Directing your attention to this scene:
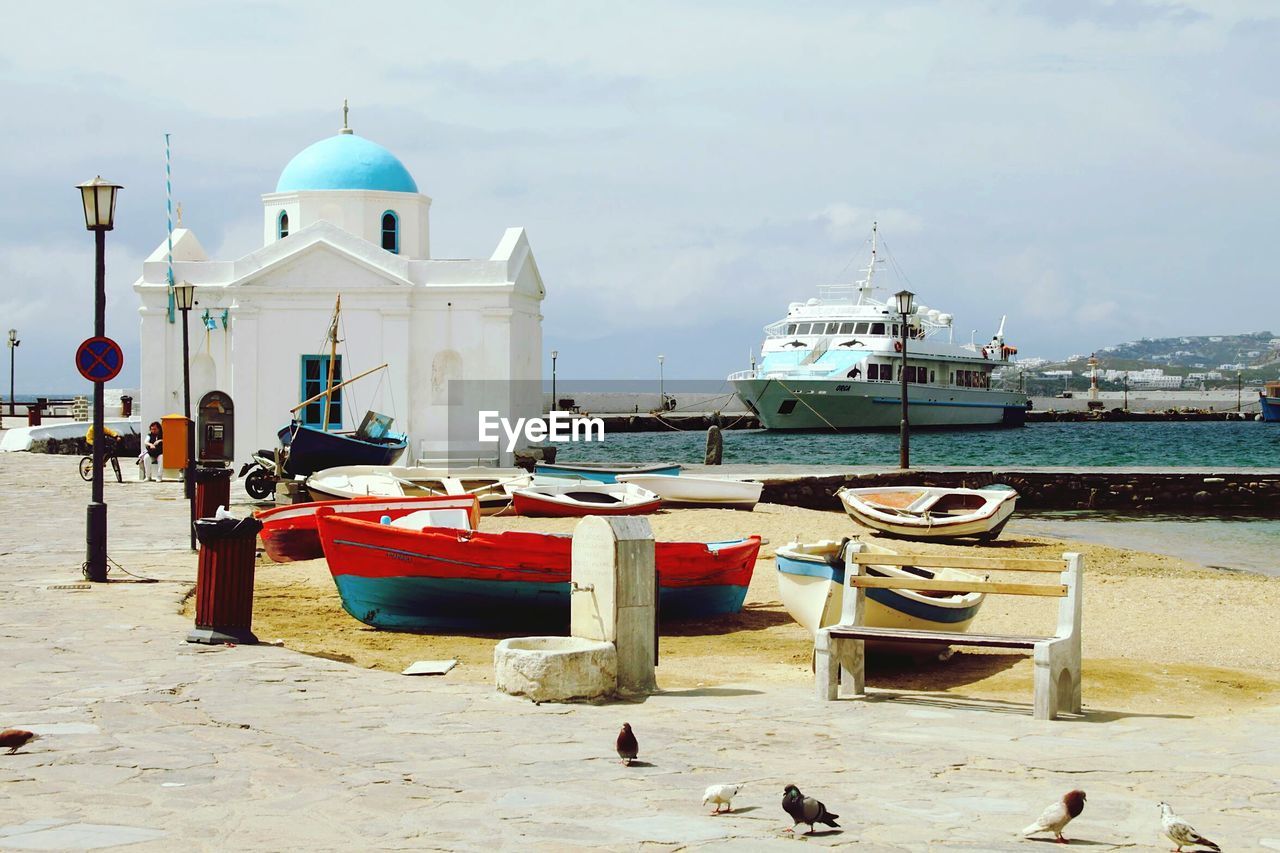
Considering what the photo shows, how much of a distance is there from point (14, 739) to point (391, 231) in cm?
3048

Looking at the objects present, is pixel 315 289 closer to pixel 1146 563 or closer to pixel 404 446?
pixel 404 446

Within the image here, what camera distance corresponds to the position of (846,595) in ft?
32.4

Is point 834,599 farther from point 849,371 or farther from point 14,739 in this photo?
point 849,371

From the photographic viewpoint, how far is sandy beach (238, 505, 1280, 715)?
10.7 meters

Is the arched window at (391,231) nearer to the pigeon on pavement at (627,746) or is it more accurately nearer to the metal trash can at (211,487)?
the metal trash can at (211,487)

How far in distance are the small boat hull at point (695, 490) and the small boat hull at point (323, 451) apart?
17.2 feet

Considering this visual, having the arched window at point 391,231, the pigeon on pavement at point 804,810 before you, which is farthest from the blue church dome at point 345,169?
the pigeon on pavement at point 804,810

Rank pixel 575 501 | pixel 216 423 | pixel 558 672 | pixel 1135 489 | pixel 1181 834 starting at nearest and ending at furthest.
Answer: pixel 1181 834 < pixel 558 672 < pixel 575 501 < pixel 1135 489 < pixel 216 423

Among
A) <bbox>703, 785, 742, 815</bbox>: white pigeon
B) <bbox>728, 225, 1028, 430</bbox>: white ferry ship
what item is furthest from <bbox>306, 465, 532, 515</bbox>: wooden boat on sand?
<bbox>728, 225, 1028, 430</bbox>: white ferry ship

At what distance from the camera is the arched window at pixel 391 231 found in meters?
36.2

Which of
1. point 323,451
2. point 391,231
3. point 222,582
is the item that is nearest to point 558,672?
point 222,582

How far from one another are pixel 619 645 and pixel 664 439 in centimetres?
7889

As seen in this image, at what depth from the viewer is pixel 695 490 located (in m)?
25.9

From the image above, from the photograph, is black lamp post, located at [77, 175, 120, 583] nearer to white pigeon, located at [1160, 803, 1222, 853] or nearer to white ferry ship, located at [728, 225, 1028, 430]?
white pigeon, located at [1160, 803, 1222, 853]
